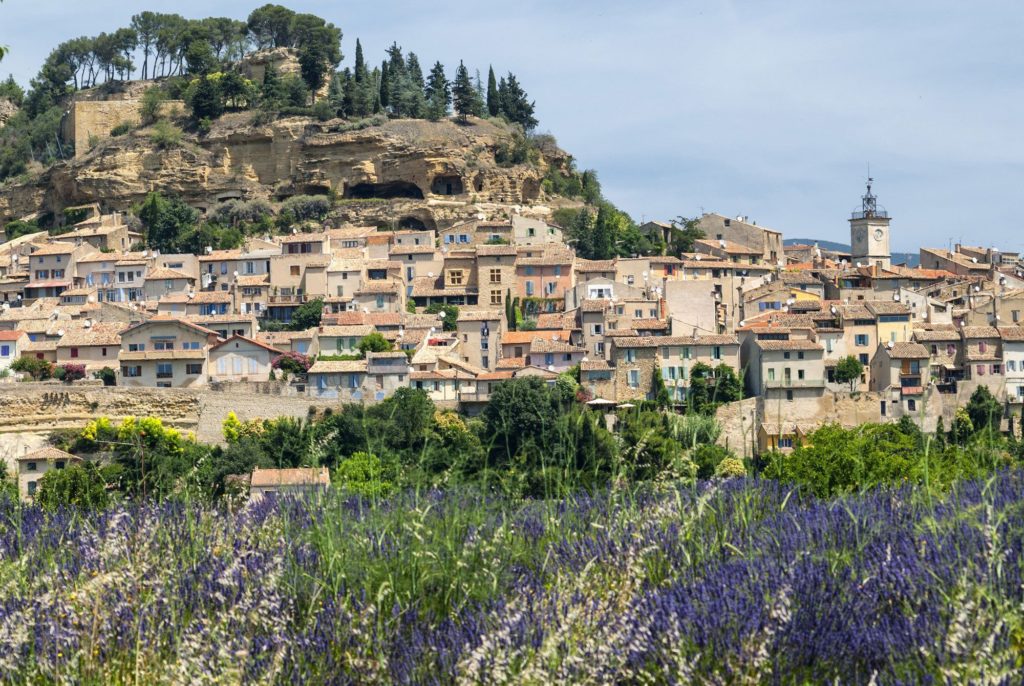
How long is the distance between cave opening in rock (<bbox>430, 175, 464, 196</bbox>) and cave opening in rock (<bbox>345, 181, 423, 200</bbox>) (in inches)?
37.4

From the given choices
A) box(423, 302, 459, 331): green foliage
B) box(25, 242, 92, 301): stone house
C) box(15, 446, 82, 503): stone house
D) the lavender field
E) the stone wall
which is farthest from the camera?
the stone wall

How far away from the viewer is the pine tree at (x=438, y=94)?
2893 inches

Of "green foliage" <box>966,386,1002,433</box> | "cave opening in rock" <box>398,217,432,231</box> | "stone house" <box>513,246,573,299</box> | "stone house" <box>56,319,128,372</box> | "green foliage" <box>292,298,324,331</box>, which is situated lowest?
"green foliage" <box>966,386,1002,433</box>

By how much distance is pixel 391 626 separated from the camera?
320 inches

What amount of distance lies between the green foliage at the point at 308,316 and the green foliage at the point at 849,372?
58.2ft

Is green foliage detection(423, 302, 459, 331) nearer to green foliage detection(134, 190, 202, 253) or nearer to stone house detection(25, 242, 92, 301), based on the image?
green foliage detection(134, 190, 202, 253)

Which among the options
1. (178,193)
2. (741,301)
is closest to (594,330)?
(741,301)

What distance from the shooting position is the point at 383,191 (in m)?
70.3

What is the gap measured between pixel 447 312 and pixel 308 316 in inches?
192

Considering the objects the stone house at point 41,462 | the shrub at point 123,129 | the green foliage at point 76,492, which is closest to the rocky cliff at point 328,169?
the shrub at point 123,129

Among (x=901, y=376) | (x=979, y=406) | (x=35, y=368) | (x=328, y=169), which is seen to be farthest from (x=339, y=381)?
(x=328, y=169)

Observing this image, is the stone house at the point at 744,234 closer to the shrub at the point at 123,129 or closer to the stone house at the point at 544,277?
the stone house at the point at 544,277

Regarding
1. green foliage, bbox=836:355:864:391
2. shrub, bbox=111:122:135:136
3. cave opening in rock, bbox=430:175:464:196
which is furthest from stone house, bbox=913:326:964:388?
shrub, bbox=111:122:135:136

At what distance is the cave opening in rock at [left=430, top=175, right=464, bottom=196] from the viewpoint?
6862 centimetres
